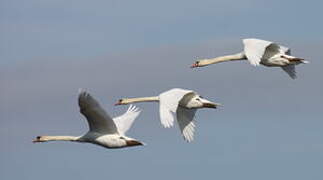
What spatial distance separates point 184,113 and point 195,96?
1512 millimetres

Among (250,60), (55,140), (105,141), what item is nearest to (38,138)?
(55,140)

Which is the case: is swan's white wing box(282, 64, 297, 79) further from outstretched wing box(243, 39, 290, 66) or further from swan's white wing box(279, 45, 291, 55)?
outstretched wing box(243, 39, 290, 66)

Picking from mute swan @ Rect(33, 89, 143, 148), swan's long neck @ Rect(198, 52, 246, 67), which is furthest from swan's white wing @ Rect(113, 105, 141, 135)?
swan's long neck @ Rect(198, 52, 246, 67)

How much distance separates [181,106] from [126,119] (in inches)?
87.7

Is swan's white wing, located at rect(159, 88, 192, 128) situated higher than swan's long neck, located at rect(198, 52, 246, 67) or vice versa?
swan's long neck, located at rect(198, 52, 246, 67)

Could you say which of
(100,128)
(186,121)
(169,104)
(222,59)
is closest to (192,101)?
(186,121)

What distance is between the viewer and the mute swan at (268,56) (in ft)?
198

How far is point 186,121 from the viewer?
2522 inches

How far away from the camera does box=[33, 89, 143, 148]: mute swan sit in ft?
188

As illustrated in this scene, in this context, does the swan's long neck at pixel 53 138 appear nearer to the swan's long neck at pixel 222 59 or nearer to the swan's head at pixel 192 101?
the swan's head at pixel 192 101

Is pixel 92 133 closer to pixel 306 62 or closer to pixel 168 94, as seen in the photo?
pixel 168 94

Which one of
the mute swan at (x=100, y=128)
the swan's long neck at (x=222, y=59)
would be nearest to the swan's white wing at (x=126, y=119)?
the mute swan at (x=100, y=128)

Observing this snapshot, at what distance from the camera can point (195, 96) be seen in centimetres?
6288

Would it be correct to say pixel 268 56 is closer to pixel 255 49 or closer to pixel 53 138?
pixel 255 49
